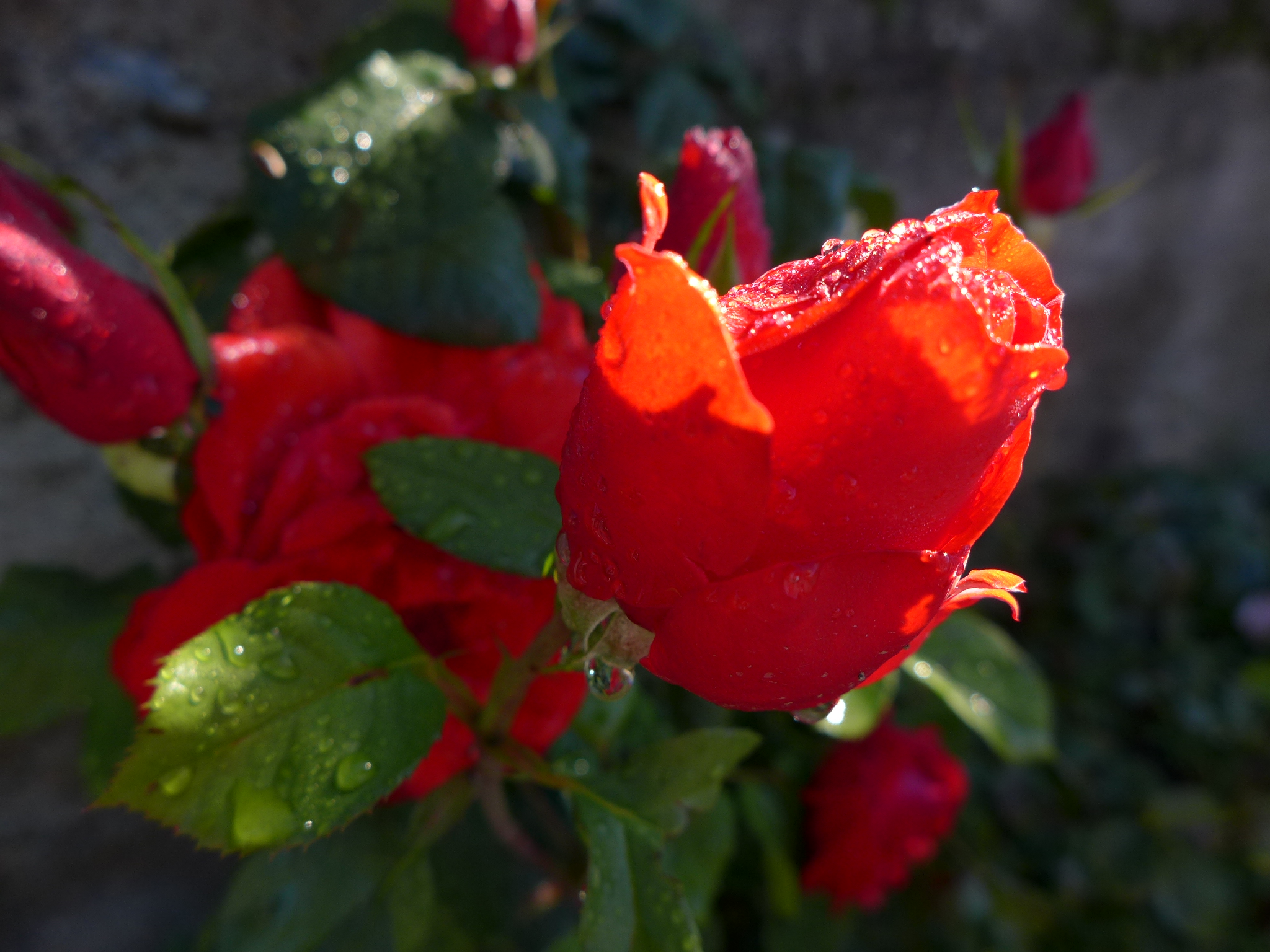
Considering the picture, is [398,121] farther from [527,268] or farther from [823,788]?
[823,788]

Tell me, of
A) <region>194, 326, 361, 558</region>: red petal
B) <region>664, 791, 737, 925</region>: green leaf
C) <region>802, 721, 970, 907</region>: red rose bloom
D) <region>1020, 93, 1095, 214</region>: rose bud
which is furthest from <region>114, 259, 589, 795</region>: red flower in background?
<region>1020, 93, 1095, 214</region>: rose bud

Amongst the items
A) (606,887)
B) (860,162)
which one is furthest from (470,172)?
(860,162)

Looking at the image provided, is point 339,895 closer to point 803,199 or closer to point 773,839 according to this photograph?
point 773,839

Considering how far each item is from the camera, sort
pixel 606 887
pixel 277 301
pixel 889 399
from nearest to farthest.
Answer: pixel 889 399 → pixel 606 887 → pixel 277 301

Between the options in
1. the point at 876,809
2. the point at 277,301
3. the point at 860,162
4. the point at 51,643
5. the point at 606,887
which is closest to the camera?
the point at 606,887

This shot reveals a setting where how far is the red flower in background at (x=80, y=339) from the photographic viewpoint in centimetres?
30

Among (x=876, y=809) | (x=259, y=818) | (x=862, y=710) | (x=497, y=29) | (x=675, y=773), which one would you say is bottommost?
(x=876, y=809)

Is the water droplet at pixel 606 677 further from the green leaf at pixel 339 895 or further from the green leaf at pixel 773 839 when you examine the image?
the green leaf at pixel 773 839

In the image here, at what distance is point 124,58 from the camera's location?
0.68 metres

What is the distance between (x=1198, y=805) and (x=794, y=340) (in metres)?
1.37

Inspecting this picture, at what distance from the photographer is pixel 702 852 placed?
20.7 inches

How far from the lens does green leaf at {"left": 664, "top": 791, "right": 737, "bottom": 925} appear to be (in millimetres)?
501

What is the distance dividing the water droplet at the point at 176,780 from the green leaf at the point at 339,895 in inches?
5.5

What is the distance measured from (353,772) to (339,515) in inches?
4.3
